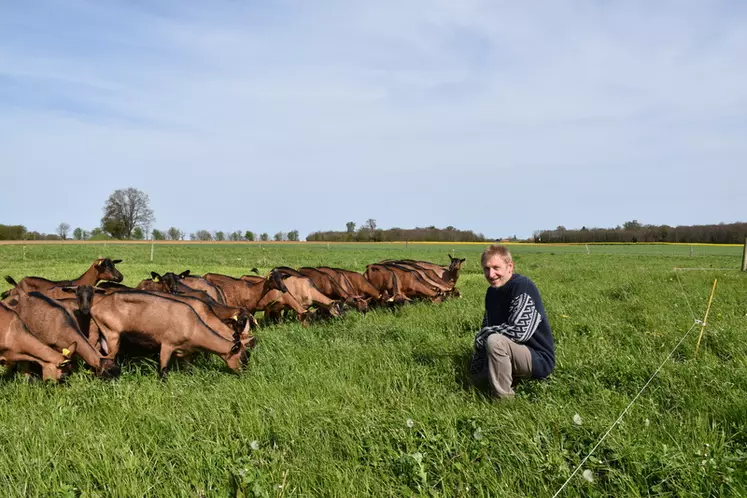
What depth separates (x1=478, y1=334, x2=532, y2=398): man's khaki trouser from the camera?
16.9 feet

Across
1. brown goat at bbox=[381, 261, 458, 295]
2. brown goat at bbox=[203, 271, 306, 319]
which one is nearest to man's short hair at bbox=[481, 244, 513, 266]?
brown goat at bbox=[203, 271, 306, 319]

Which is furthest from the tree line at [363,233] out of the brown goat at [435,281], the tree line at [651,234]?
the brown goat at [435,281]

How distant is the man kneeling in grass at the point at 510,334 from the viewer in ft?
17.0

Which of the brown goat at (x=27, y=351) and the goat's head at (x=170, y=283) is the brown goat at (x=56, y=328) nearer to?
the brown goat at (x=27, y=351)

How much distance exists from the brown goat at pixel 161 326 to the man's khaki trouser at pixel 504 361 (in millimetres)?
3371

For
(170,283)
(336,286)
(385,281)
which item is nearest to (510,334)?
(170,283)

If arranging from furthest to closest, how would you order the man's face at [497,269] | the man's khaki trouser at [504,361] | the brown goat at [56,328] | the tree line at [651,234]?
1. the tree line at [651,234]
2. the brown goat at [56,328]
3. the man's face at [497,269]
4. the man's khaki trouser at [504,361]

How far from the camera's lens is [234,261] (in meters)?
32.0

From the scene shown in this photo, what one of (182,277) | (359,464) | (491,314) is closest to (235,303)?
(182,277)

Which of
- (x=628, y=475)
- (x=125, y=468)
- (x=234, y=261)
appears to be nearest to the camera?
(x=628, y=475)

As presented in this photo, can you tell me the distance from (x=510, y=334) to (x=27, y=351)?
19.1 feet

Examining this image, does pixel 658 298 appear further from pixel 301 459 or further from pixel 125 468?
pixel 125 468

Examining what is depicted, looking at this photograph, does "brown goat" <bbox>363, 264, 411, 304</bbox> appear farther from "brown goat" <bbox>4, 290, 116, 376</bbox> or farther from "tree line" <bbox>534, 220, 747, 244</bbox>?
"tree line" <bbox>534, 220, 747, 244</bbox>

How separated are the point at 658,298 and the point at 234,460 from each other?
10.3m
